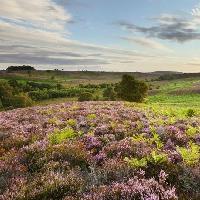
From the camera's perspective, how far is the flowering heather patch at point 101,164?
9.35 meters

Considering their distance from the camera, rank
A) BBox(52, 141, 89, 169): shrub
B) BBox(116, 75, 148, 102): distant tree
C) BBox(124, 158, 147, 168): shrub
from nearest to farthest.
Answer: BBox(124, 158, 147, 168): shrub < BBox(52, 141, 89, 169): shrub < BBox(116, 75, 148, 102): distant tree

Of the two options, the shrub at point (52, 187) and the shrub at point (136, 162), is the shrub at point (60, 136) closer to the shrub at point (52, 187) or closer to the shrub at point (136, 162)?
the shrub at point (136, 162)

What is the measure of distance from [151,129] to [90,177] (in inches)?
247

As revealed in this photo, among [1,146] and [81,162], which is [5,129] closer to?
[1,146]

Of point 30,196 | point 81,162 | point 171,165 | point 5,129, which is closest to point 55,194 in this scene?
point 30,196

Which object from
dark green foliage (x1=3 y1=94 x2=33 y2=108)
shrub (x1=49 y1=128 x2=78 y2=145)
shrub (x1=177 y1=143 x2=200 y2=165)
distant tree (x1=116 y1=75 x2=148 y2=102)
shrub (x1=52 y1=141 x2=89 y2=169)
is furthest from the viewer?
dark green foliage (x1=3 y1=94 x2=33 y2=108)

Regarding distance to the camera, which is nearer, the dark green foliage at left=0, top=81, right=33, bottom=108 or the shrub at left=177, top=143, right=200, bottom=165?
the shrub at left=177, top=143, right=200, bottom=165

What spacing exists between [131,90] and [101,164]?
197ft

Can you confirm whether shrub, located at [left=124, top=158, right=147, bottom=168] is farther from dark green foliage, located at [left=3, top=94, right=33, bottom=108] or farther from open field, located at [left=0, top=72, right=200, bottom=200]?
dark green foliage, located at [left=3, top=94, right=33, bottom=108]

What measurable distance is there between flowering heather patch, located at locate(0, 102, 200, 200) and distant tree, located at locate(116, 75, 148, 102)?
54329 mm

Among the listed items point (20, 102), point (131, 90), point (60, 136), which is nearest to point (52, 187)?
point (60, 136)

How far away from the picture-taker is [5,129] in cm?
1841

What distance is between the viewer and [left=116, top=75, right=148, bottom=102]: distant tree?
71.2 m

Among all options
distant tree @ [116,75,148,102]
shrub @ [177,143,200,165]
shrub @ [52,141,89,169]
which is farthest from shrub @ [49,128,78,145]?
distant tree @ [116,75,148,102]
